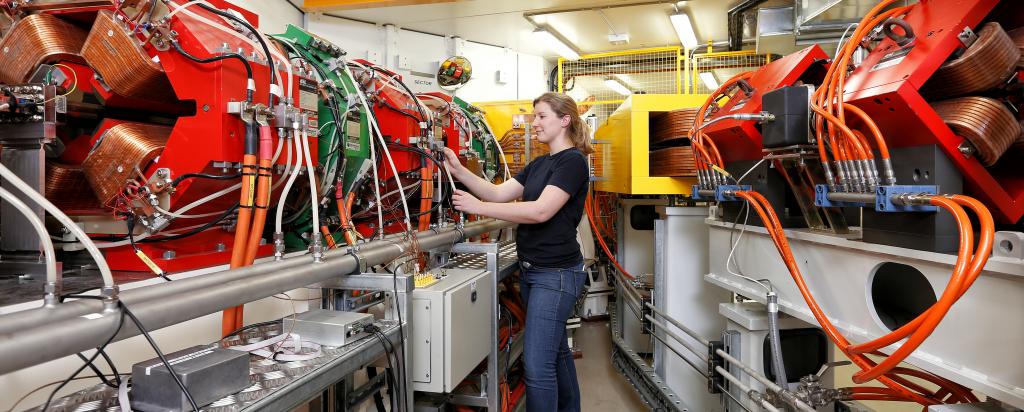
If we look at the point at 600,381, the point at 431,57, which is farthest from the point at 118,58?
the point at 431,57

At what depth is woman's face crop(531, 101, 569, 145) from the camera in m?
2.24

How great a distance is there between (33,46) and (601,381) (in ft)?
11.1

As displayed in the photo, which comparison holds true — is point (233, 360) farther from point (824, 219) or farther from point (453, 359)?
point (824, 219)

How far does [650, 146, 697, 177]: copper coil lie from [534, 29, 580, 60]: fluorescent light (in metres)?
3.46

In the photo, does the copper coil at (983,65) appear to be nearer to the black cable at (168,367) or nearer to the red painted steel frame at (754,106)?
the red painted steel frame at (754,106)

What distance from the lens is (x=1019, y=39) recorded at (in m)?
1.18

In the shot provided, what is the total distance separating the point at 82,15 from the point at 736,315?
90.4 inches

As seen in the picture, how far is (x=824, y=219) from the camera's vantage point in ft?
5.74

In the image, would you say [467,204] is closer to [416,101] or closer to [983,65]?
[416,101]

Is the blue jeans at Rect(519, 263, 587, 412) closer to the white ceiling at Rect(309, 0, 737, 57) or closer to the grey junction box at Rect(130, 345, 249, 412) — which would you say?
the grey junction box at Rect(130, 345, 249, 412)

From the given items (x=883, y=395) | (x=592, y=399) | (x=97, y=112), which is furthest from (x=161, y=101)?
(x=592, y=399)

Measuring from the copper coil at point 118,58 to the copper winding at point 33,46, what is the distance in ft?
0.31

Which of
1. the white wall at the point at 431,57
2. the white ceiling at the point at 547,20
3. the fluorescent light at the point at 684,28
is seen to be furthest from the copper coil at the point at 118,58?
the fluorescent light at the point at 684,28

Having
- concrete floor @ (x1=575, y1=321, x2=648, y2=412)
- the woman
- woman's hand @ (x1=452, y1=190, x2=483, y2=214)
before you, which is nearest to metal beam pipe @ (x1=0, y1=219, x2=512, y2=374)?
woman's hand @ (x1=452, y1=190, x2=483, y2=214)
